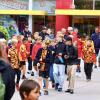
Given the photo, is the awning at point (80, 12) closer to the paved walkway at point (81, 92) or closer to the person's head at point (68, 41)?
the paved walkway at point (81, 92)

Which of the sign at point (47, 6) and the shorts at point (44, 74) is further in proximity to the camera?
the sign at point (47, 6)

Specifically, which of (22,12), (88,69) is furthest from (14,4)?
(88,69)

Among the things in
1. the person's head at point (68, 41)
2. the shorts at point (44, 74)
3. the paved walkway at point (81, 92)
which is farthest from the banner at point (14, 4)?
the shorts at point (44, 74)

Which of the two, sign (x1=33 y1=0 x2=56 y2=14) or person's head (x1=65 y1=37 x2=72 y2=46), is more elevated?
person's head (x1=65 y1=37 x2=72 y2=46)

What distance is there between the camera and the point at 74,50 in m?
14.7

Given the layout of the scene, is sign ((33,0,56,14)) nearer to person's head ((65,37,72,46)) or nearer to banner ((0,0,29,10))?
banner ((0,0,29,10))

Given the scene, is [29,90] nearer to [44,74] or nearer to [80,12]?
[44,74]

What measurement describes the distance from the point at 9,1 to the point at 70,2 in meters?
4.88

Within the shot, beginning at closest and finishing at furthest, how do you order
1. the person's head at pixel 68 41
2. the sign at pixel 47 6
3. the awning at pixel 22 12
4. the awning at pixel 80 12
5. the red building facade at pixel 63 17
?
the person's head at pixel 68 41, the awning at pixel 80 12, the red building facade at pixel 63 17, the awning at pixel 22 12, the sign at pixel 47 6

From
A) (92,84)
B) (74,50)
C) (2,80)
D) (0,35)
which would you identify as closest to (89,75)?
(92,84)

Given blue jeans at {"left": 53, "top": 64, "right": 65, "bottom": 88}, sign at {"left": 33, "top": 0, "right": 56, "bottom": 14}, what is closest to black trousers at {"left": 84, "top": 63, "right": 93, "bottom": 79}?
blue jeans at {"left": 53, "top": 64, "right": 65, "bottom": 88}

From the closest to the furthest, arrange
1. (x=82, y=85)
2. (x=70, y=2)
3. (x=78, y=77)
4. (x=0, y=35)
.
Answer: (x=0, y=35) < (x=82, y=85) < (x=78, y=77) < (x=70, y=2)

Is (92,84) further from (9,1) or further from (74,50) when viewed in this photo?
(9,1)

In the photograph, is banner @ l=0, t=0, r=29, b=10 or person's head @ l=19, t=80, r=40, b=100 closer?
person's head @ l=19, t=80, r=40, b=100
